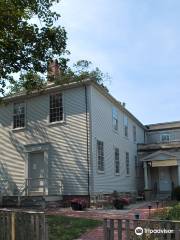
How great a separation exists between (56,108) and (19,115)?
3.08 meters

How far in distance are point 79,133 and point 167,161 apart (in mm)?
10755

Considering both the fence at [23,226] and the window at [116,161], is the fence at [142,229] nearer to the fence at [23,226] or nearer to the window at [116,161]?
the fence at [23,226]

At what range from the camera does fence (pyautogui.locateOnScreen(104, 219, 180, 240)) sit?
575cm

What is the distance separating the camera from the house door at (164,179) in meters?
31.8

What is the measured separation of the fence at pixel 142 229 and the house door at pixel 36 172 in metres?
16.1

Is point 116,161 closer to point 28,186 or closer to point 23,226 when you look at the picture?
point 28,186

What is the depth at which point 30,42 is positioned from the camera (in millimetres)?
16484

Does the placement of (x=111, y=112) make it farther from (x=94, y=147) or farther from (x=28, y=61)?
(x=28, y=61)

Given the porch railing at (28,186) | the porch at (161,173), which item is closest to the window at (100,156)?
the porch railing at (28,186)

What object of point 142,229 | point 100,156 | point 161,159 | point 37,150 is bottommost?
point 142,229

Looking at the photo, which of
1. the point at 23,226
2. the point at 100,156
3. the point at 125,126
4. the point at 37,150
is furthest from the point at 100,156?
the point at 23,226

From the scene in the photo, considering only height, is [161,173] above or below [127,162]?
below

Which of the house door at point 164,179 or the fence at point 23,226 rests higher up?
the house door at point 164,179

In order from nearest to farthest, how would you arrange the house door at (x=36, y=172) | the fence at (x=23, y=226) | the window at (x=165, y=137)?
1. the fence at (x=23, y=226)
2. the house door at (x=36, y=172)
3. the window at (x=165, y=137)
